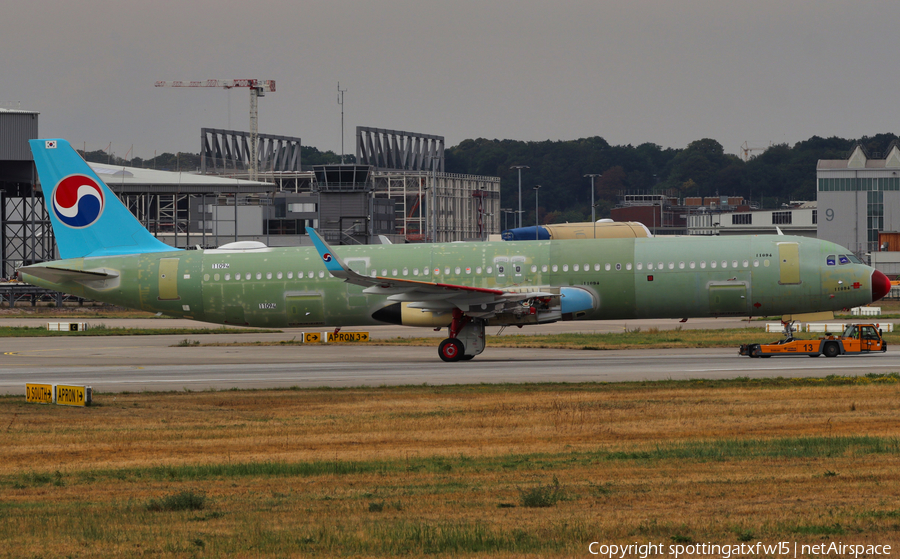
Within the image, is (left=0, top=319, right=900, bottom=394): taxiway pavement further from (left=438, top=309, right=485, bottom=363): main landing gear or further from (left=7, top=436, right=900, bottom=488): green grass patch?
(left=7, top=436, right=900, bottom=488): green grass patch

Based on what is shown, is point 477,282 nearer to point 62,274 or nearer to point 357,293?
point 357,293

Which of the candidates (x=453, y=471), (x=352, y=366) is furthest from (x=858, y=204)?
(x=453, y=471)

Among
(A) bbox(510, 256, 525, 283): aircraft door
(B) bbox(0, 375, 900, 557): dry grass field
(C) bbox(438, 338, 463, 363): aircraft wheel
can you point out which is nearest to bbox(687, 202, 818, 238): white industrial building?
(A) bbox(510, 256, 525, 283): aircraft door

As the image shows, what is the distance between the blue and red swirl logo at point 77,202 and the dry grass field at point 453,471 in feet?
57.7

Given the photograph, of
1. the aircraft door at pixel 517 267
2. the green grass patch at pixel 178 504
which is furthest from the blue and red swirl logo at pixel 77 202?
the green grass patch at pixel 178 504

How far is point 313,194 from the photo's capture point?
620 ft

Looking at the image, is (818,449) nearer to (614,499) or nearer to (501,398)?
(614,499)

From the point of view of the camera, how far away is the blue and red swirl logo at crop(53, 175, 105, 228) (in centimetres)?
4412

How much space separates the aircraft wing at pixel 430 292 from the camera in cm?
3806

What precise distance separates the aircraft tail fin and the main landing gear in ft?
46.9

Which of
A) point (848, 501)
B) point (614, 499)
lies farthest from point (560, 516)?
point (848, 501)

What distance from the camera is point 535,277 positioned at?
39.5 m

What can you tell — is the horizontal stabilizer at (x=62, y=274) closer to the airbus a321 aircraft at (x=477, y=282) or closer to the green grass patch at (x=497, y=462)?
the airbus a321 aircraft at (x=477, y=282)

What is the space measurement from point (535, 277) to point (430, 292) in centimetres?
437
